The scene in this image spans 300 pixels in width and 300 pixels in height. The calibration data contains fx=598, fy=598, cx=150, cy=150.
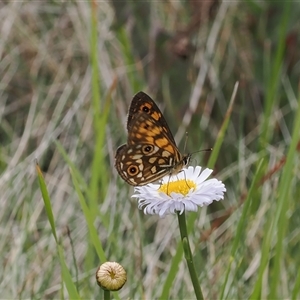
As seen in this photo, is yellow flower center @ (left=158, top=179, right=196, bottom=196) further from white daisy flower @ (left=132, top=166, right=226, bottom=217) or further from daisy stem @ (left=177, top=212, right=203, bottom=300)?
daisy stem @ (left=177, top=212, right=203, bottom=300)

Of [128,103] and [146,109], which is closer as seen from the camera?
[146,109]

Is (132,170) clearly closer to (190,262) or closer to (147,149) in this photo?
(147,149)

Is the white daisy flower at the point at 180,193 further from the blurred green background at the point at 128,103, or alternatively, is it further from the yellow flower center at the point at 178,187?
the blurred green background at the point at 128,103

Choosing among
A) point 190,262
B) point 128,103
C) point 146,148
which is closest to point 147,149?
point 146,148

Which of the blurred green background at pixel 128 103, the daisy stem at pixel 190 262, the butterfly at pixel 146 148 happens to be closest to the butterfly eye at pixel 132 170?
the butterfly at pixel 146 148

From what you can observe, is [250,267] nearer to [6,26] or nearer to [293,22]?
[293,22]

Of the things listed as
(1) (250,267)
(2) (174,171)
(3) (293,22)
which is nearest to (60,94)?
(3) (293,22)
